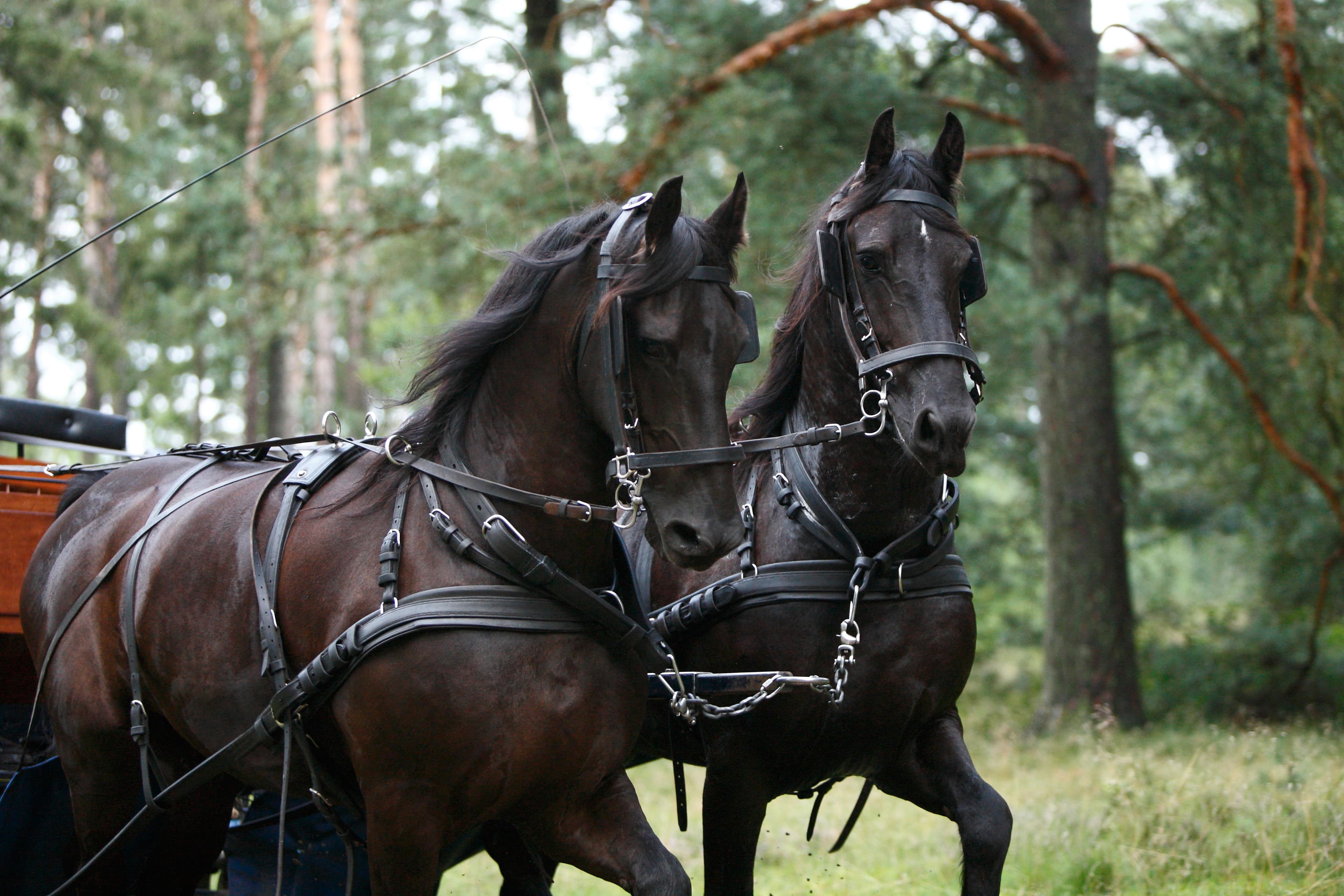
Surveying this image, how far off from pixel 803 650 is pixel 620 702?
0.76m

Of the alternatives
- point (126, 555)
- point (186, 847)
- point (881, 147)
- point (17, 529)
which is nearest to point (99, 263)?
point (17, 529)

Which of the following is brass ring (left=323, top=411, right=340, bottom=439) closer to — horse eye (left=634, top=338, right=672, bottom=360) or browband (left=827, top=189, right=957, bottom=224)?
horse eye (left=634, top=338, right=672, bottom=360)

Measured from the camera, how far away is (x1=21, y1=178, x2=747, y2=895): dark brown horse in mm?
2545

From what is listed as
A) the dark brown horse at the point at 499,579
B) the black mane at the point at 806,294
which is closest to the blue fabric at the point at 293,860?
the dark brown horse at the point at 499,579

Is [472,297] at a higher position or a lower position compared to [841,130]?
lower

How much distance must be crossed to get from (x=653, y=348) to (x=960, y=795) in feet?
5.27

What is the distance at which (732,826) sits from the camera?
10.7 feet

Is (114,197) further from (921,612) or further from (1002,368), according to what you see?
(921,612)

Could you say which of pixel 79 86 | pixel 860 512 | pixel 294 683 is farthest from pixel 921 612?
pixel 79 86

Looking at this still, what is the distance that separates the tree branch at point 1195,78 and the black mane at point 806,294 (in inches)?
240

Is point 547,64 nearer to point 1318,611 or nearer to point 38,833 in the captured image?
point 1318,611

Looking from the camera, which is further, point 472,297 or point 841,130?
point 472,297

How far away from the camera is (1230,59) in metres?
9.75

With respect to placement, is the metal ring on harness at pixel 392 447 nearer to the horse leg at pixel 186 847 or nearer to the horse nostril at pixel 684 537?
the horse nostril at pixel 684 537
